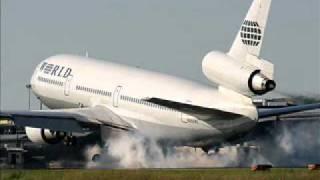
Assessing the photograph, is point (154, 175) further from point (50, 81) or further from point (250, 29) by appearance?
point (50, 81)

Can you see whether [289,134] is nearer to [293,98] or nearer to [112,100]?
[293,98]

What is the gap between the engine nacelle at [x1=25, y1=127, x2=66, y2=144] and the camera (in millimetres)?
61619

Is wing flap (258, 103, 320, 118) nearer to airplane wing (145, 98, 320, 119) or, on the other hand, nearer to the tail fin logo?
airplane wing (145, 98, 320, 119)

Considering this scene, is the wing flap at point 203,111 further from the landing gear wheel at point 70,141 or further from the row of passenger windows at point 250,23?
the landing gear wheel at point 70,141

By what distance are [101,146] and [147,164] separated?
551 centimetres

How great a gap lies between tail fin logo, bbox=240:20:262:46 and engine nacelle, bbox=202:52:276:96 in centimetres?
157

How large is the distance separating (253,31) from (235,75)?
3084 mm

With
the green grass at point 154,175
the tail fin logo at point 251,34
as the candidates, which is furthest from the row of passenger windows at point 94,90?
the green grass at point 154,175

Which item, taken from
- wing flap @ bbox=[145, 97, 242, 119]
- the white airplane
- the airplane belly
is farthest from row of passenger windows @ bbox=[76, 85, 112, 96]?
wing flap @ bbox=[145, 97, 242, 119]

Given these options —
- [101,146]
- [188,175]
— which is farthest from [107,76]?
[188,175]

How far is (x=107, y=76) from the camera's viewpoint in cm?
6544

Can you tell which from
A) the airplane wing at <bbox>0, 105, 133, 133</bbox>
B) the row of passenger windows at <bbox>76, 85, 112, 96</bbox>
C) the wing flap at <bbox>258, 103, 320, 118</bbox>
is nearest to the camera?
the wing flap at <bbox>258, 103, 320, 118</bbox>

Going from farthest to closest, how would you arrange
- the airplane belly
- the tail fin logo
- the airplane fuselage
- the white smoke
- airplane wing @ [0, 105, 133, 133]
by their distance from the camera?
airplane wing @ [0, 105, 133, 133] → the airplane belly → the white smoke → the airplane fuselage → the tail fin logo

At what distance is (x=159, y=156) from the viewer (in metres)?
55.7
